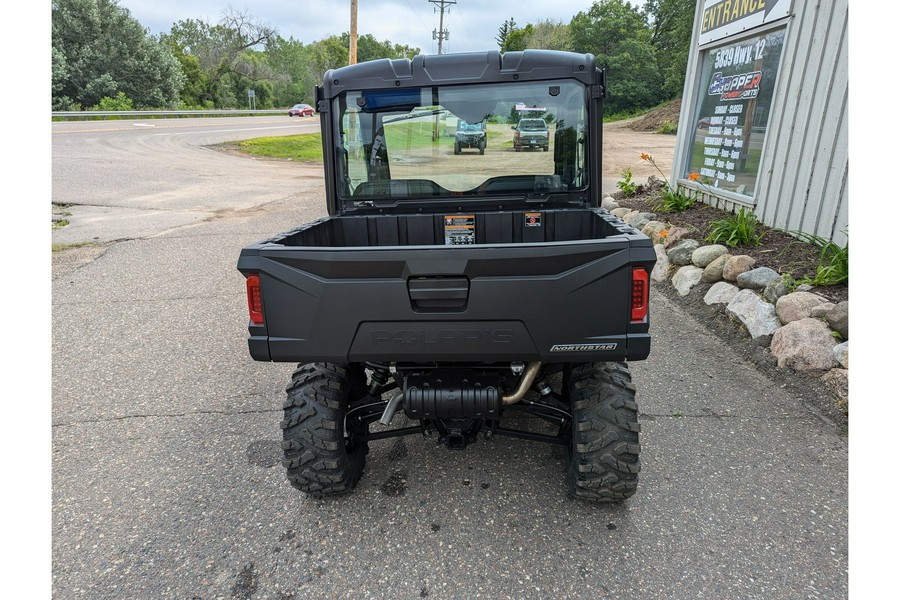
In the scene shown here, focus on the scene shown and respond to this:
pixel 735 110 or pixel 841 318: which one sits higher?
pixel 735 110

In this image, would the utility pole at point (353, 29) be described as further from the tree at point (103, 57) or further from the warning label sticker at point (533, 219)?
the tree at point (103, 57)

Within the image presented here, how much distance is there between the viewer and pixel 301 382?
256 centimetres

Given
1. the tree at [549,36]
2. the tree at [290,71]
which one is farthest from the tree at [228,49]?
the tree at [549,36]

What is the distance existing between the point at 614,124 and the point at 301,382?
37.4 metres

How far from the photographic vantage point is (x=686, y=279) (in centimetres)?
534

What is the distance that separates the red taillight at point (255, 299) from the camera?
2.14 meters

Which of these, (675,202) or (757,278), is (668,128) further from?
(757,278)

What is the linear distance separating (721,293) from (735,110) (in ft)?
9.62

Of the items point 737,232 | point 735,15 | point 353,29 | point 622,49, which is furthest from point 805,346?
point 622,49

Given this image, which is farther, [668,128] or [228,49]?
[228,49]

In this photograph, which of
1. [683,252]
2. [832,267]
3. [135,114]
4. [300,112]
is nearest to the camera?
[832,267]

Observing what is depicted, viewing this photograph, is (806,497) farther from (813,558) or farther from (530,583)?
(530,583)

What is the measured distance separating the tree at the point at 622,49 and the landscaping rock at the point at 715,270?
36.9m

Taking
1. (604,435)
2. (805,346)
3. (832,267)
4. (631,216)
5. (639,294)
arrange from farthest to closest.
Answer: (631,216) → (832,267) → (805,346) → (604,435) → (639,294)
